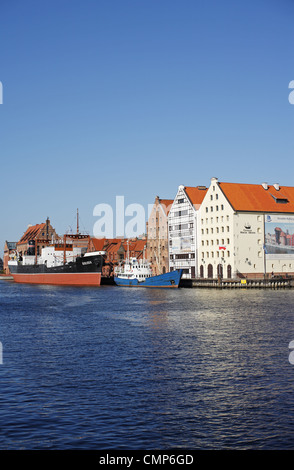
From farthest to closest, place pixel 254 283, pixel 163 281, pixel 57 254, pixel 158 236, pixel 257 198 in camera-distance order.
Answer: pixel 158 236
pixel 57 254
pixel 257 198
pixel 163 281
pixel 254 283

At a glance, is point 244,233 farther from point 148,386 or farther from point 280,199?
point 148,386

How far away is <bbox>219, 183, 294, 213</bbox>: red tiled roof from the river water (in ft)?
245

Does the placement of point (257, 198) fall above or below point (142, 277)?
above

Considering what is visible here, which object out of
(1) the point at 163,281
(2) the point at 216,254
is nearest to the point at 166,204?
(2) the point at 216,254

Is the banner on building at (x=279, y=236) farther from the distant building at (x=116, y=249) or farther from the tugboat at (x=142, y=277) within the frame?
the distant building at (x=116, y=249)

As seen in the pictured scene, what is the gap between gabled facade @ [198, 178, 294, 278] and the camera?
114 meters

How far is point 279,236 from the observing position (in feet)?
386

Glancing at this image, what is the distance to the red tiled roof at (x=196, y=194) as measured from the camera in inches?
5143

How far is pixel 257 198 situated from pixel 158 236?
31.5 m

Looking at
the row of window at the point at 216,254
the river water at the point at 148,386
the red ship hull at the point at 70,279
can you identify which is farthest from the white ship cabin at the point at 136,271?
the river water at the point at 148,386

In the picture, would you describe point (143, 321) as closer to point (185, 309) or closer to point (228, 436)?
point (185, 309)

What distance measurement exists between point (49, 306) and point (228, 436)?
53070mm
